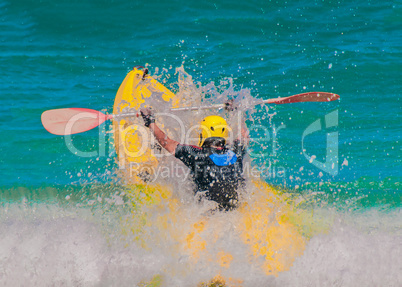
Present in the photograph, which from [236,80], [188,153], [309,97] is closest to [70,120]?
[188,153]

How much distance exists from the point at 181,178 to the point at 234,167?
925mm

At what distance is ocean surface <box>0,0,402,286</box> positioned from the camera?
764 centimetres

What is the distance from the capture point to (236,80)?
26.3 feet

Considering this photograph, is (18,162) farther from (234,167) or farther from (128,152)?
(234,167)

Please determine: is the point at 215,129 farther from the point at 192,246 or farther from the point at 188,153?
the point at 192,246

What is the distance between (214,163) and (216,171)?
0.28 ft

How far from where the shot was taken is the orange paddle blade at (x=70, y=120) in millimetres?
4762

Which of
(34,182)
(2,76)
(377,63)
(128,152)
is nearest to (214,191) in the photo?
(128,152)

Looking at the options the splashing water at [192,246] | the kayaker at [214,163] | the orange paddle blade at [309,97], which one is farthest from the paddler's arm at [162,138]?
the orange paddle blade at [309,97]

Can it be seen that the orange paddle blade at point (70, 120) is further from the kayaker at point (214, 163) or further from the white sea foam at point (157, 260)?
the white sea foam at point (157, 260)

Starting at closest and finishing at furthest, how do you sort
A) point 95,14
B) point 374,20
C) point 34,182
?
point 34,182
point 374,20
point 95,14

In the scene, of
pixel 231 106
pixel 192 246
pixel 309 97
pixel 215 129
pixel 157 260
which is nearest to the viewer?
pixel 215 129

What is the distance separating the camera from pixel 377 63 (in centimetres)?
778

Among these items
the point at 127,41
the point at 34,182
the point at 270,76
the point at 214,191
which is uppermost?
the point at 127,41
